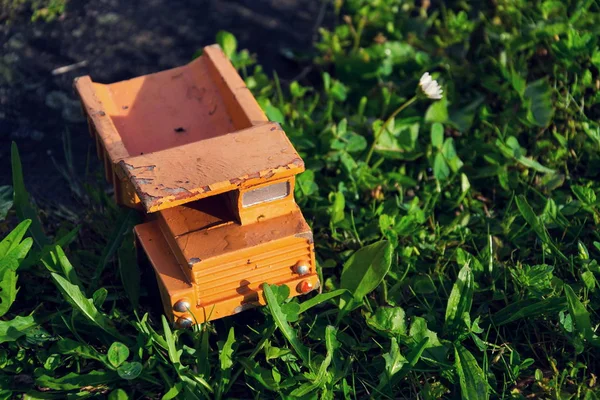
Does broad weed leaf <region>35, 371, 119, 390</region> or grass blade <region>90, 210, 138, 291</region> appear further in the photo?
grass blade <region>90, 210, 138, 291</region>

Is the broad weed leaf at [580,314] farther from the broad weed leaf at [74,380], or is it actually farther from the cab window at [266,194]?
the broad weed leaf at [74,380]

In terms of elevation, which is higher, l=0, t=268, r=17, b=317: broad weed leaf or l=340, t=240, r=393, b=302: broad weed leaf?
l=0, t=268, r=17, b=317: broad weed leaf

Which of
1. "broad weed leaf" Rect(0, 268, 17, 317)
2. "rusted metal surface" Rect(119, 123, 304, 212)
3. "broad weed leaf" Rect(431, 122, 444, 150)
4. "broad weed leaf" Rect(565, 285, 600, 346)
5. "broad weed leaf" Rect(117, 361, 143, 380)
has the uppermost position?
"rusted metal surface" Rect(119, 123, 304, 212)

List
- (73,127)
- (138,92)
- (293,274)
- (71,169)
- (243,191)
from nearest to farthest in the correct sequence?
(243,191) → (293,274) → (138,92) → (71,169) → (73,127)

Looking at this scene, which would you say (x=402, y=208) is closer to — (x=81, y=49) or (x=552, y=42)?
(x=552, y=42)

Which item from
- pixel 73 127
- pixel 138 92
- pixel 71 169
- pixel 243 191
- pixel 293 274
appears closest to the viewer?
pixel 243 191

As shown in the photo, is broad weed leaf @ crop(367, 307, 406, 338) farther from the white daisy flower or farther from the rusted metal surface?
the white daisy flower

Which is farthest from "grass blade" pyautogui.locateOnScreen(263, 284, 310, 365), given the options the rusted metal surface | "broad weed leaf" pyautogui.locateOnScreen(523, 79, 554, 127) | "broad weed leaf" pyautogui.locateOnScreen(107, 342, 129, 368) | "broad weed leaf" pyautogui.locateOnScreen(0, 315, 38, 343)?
"broad weed leaf" pyautogui.locateOnScreen(523, 79, 554, 127)

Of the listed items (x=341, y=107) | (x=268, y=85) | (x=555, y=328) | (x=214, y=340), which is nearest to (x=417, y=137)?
(x=341, y=107)

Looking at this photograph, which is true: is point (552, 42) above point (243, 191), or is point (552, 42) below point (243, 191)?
below
